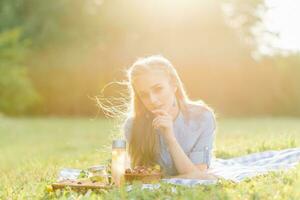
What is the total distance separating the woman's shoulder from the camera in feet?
16.9

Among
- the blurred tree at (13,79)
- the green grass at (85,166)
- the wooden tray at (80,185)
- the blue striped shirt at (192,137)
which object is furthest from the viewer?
the blurred tree at (13,79)

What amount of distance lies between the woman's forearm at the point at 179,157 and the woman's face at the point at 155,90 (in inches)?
11.5

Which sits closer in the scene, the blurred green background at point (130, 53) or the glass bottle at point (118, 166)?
the glass bottle at point (118, 166)

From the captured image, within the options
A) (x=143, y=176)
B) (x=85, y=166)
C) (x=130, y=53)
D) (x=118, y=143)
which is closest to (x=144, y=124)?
(x=143, y=176)

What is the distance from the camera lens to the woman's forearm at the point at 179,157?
4727 millimetres

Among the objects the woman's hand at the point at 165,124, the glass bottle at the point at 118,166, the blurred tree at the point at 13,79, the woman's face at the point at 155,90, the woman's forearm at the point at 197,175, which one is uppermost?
the blurred tree at the point at 13,79

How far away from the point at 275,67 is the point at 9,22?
28.7 ft

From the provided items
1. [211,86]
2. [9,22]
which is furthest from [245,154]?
[9,22]

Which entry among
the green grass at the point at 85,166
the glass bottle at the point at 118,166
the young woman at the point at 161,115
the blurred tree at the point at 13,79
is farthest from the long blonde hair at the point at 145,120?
the blurred tree at the point at 13,79

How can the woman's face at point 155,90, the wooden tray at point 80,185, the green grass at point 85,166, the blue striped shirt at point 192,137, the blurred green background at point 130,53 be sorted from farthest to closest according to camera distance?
1. the blurred green background at point 130,53
2. the blue striped shirt at point 192,137
3. the woman's face at point 155,90
4. the wooden tray at point 80,185
5. the green grass at point 85,166

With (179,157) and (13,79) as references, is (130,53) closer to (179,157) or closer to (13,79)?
(13,79)

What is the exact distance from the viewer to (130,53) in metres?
20.5

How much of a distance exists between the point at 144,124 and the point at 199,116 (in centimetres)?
45

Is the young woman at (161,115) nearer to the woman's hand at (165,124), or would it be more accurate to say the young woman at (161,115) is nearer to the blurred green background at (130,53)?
the woman's hand at (165,124)
